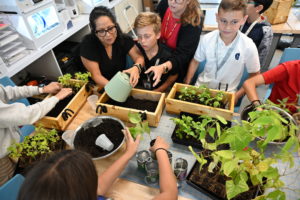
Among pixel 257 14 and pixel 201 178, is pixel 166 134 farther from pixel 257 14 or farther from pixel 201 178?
pixel 257 14

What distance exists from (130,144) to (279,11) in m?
2.64

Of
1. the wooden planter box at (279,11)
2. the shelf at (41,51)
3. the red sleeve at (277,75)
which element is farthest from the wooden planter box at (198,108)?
the wooden planter box at (279,11)

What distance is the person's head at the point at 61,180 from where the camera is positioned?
1.82ft

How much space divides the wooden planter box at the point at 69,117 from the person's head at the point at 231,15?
107 cm

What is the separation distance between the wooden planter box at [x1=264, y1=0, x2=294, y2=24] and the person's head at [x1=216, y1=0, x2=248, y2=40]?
1.58 m

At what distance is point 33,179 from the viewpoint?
565 mm

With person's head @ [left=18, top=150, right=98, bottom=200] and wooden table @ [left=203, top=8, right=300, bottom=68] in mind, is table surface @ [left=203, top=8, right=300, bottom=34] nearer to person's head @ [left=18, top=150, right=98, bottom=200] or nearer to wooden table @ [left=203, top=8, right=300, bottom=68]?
wooden table @ [left=203, top=8, right=300, bottom=68]

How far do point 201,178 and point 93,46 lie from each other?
129 cm

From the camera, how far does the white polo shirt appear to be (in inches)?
55.6

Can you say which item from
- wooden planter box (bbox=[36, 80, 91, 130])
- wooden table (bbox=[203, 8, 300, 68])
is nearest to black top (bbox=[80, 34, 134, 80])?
wooden planter box (bbox=[36, 80, 91, 130])

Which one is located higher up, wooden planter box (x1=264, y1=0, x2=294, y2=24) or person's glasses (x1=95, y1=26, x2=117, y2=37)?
person's glasses (x1=95, y1=26, x2=117, y2=37)

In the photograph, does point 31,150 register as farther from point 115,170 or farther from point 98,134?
point 115,170

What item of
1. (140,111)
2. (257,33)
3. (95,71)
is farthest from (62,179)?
(257,33)

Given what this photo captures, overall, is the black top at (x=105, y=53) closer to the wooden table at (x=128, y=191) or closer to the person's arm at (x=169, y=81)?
the person's arm at (x=169, y=81)
